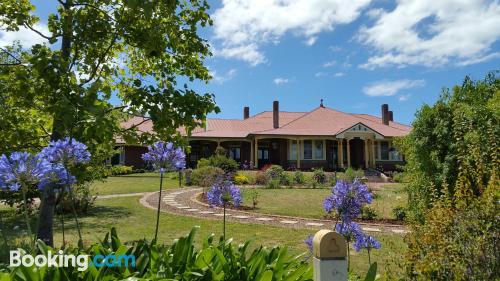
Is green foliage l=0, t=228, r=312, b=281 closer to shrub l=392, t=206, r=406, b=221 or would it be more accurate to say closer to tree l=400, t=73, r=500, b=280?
tree l=400, t=73, r=500, b=280

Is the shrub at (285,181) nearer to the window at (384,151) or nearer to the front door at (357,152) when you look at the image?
the front door at (357,152)

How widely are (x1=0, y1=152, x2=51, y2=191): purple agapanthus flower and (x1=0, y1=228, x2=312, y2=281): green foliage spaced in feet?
1.97

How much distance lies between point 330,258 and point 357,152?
129ft

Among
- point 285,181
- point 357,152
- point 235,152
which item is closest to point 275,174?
point 285,181

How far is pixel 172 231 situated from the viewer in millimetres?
10117

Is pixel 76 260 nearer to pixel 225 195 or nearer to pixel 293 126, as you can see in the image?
pixel 225 195

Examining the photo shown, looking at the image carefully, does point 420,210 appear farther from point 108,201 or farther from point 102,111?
point 108,201

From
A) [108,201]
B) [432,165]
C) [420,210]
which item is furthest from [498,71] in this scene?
[108,201]

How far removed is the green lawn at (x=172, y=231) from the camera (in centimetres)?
835

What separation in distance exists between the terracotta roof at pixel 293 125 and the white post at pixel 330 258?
3412 centimetres

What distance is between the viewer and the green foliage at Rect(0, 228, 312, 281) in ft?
11.0

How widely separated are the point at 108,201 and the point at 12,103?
11693mm

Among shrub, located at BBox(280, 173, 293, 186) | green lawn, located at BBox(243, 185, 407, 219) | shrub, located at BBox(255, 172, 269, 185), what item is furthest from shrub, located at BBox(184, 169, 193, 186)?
green lawn, located at BBox(243, 185, 407, 219)

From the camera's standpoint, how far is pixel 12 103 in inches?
240
